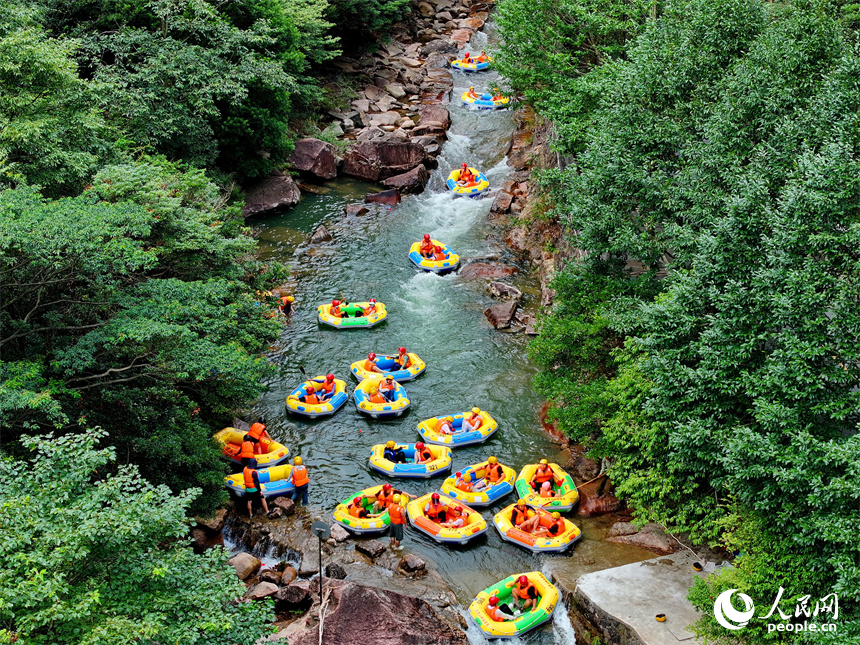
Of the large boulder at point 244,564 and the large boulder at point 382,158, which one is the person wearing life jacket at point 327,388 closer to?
the large boulder at point 244,564

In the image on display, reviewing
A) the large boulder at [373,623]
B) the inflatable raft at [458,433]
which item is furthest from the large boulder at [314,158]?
the large boulder at [373,623]

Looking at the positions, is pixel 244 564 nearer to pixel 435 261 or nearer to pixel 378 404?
pixel 378 404

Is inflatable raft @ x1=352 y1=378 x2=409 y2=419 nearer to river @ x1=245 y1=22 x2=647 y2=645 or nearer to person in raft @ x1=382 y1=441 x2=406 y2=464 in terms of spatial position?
river @ x1=245 y1=22 x2=647 y2=645

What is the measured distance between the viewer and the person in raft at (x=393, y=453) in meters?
19.6

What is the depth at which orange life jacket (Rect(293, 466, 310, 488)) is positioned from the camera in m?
18.3

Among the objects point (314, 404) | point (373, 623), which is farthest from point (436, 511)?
point (314, 404)

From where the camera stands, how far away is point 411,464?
763 inches

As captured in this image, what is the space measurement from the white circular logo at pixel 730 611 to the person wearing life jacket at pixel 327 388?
12.4m

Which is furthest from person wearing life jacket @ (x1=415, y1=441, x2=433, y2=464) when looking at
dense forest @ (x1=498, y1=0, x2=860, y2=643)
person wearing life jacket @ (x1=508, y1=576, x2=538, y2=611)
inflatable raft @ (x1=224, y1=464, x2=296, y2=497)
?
person wearing life jacket @ (x1=508, y1=576, x2=538, y2=611)

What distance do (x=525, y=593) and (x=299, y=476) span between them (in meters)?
6.31

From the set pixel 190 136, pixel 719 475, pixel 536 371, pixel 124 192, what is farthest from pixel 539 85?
pixel 719 475

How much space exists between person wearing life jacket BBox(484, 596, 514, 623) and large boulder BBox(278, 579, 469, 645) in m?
0.71

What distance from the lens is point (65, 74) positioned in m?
19.4

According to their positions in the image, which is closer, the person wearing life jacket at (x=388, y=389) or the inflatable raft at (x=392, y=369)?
the person wearing life jacket at (x=388, y=389)
